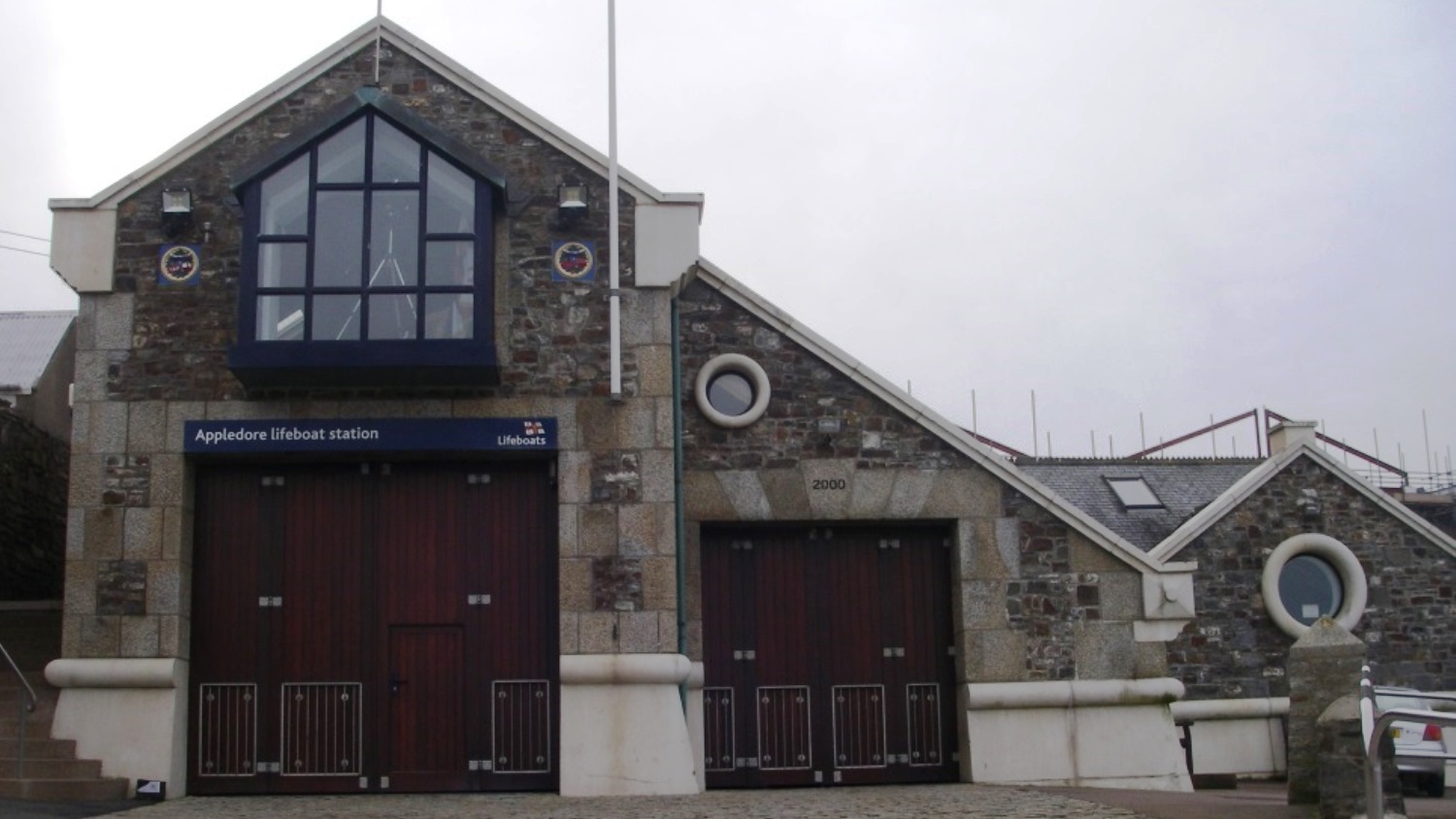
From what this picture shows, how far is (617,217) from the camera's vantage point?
1552cm

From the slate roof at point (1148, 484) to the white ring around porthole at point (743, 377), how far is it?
10377 millimetres

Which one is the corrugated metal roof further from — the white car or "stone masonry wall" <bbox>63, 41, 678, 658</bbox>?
the white car

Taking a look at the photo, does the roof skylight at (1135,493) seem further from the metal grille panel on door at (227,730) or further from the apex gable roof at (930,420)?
the metal grille panel on door at (227,730)

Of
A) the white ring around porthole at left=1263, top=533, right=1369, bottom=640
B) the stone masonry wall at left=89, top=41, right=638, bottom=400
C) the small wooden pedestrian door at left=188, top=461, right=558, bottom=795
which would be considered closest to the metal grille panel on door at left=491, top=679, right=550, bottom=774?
the small wooden pedestrian door at left=188, top=461, right=558, bottom=795

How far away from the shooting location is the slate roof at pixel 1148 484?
1033 inches

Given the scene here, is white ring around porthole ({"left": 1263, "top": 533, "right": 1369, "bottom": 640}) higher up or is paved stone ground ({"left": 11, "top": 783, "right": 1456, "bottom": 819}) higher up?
white ring around porthole ({"left": 1263, "top": 533, "right": 1369, "bottom": 640})

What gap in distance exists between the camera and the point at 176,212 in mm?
15188

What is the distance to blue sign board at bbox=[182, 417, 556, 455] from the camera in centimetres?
1495

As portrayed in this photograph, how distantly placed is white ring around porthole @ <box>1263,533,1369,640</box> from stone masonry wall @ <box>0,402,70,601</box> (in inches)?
627

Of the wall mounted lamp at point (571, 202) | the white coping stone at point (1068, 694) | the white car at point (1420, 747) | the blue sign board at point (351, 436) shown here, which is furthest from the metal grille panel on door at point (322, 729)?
the white car at point (1420, 747)

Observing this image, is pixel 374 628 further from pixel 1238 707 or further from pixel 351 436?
pixel 1238 707

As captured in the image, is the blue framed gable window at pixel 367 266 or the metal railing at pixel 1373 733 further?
the blue framed gable window at pixel 367 266

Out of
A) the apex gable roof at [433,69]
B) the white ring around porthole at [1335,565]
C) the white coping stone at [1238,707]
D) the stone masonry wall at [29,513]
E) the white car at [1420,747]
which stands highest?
the apex gable roof at [433,69]

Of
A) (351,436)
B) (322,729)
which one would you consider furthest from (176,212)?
(322,729)
